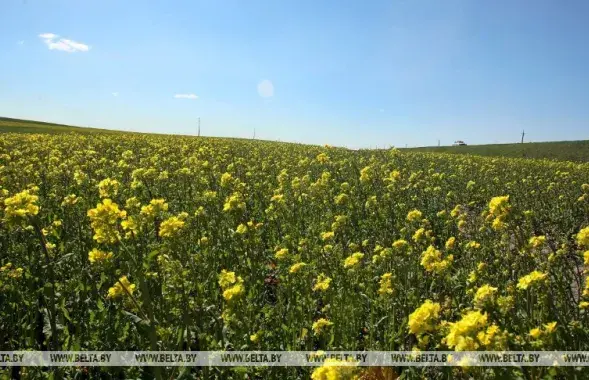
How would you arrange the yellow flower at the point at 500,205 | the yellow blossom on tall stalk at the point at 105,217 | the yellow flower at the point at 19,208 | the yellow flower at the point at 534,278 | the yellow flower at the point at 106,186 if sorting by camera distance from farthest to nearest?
1. the yellow flower at the point at 106,186
2. the yellow flower at the point at 500,205
3. the yellow flower at the point at 19,208
4. the yellow blossom on tall stalk at the point at 105,217
5. the yellow flower at the point at 534,278

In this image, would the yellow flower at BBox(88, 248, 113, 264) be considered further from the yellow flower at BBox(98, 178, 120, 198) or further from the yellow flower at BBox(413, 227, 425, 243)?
the yellow flower at BBox(413, 227, 425, 243)

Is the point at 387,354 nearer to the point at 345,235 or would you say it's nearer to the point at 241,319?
the point at 241,319

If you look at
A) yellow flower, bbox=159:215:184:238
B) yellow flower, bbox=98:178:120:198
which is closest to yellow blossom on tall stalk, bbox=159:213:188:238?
yellow flower, bbox=159:215:184:238

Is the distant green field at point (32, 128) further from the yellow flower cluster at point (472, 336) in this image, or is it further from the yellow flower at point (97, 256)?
the yellow flower cluster at point (472, 336)

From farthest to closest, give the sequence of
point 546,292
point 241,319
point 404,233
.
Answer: point 404,233 < point 241,319 < point 546,292

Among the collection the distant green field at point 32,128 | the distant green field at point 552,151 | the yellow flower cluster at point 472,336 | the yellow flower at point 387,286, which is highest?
the distant green field at point 552,151

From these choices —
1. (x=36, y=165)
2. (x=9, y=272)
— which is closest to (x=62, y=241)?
(x=9, y=272)

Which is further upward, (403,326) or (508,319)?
(508,319)

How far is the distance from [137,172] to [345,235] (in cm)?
384

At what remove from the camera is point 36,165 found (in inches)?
439

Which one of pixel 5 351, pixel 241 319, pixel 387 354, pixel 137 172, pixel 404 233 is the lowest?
pixel 5 351

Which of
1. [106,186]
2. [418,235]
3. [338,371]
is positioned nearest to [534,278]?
[338,371]

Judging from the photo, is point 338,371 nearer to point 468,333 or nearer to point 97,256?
point 468,333

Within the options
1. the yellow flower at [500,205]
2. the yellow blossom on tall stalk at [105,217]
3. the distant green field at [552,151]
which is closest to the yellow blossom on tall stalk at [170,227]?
the yellow blossom on tall stalk at [105,217]
